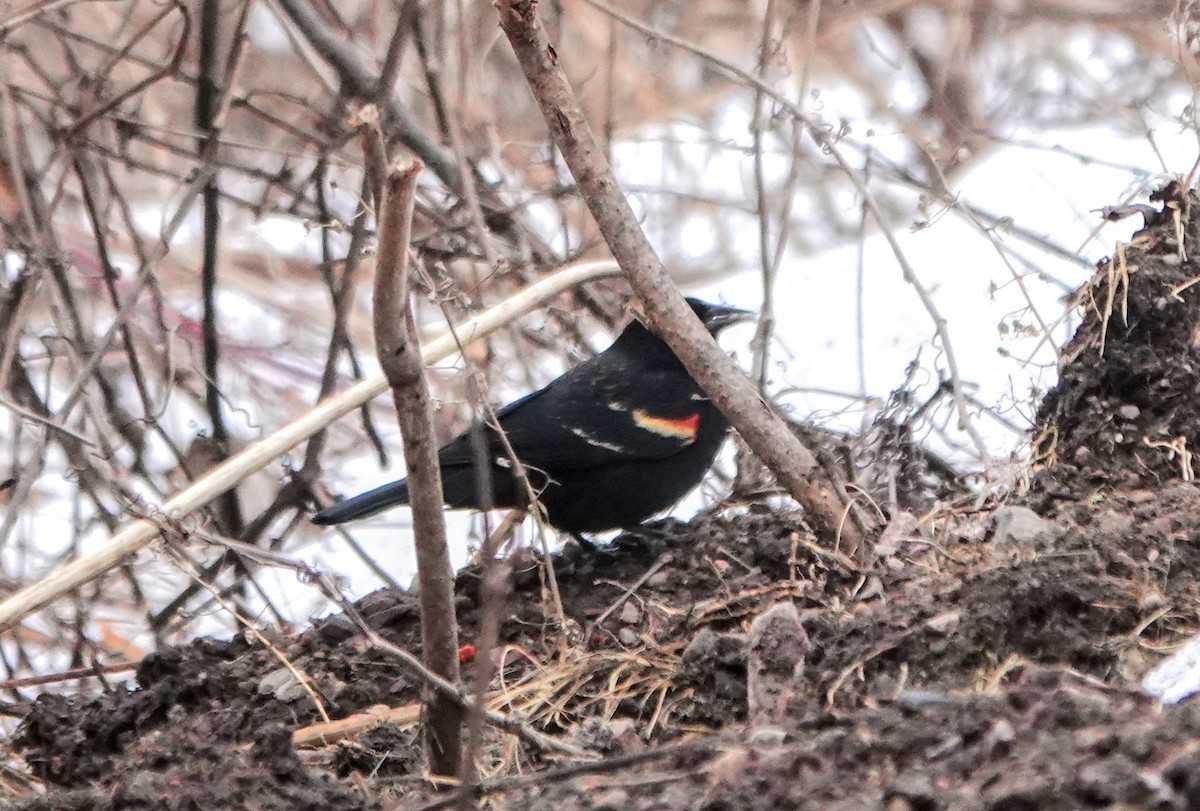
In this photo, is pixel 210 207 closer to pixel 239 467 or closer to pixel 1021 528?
pixel 239 467

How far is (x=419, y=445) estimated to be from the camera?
2.14 meters

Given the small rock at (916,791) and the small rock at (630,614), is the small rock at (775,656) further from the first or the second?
the small rock at (916,791)

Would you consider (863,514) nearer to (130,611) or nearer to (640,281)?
(640,281)

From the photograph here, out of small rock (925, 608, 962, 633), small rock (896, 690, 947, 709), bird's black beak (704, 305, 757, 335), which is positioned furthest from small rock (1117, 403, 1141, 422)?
small rock (896, 690, 947, 709)

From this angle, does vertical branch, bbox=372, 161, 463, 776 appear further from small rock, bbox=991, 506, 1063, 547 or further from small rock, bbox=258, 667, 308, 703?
small rock, bbox=991, 506, 1063, 547

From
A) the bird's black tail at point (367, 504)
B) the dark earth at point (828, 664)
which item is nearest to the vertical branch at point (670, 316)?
the dark earth at point (828, 664)

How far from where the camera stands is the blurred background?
3.84m

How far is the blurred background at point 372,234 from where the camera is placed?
3.84 m

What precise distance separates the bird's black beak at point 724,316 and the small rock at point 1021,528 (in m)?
1.56

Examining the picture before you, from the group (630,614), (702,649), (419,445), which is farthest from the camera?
(630,614)

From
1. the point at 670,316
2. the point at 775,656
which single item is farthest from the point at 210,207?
the point at 775,656

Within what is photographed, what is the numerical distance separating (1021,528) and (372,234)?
2380 mm

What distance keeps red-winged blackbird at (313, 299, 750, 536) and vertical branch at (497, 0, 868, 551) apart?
1026 millimetres

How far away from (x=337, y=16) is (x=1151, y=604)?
130 inches
